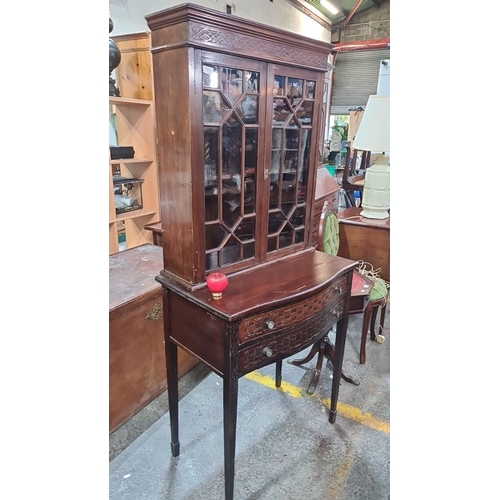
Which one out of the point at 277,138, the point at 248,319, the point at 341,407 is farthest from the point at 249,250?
the point at 341,407

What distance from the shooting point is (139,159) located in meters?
2.75

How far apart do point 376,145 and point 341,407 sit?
1.61 meters

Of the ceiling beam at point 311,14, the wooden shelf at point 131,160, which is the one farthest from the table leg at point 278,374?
the ceiling beam at point 311,14

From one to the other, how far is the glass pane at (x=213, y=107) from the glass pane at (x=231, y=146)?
33 millimetres

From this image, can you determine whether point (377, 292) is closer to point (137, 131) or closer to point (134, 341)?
point (134, 341)

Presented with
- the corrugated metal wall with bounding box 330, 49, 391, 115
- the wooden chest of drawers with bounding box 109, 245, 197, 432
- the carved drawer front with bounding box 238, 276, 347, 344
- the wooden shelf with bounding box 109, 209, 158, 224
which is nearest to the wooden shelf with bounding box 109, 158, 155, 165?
the wooden shelf with bounding box 109, 209, 158, 224

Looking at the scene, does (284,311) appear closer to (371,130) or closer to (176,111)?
(176,111)

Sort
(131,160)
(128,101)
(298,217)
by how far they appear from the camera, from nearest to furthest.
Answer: (298,217) → (128,101) → (131,160)

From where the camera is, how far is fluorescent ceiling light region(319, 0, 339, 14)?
5.84 m

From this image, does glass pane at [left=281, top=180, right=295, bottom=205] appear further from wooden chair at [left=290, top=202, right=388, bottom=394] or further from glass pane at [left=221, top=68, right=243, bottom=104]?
wooden chair at [left=290, top=202, right=388, bottom=394]

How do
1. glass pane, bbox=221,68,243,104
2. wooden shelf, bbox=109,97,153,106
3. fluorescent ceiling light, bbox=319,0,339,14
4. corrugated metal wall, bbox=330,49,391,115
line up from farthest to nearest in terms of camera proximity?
corrugated metal wall, bbox=330,49,391,115
fluorescent ceiling light, bbox=319,0,339,14
wooden shelf, bbox=109,97,153,106
glass pane, bbox=221,68,243,104

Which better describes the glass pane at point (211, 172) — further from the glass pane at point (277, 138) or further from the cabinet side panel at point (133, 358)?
the cabinet side panel at point (133, 358)

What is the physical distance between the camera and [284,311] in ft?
3.74

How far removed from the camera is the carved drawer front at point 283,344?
109 centimetres
